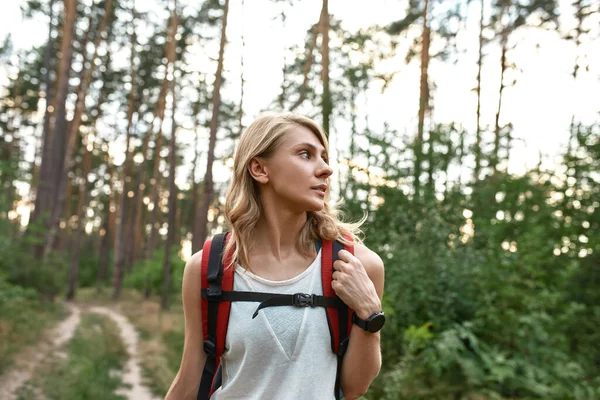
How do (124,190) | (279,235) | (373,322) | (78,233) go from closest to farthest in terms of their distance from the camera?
(373,322)
(279,235)
(124,190)
(78,233)

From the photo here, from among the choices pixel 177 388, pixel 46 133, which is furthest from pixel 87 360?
pixel 46 133

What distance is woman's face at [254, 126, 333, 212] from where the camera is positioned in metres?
2.03

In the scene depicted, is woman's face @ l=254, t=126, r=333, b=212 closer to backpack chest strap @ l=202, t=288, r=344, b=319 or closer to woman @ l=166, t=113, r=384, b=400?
woman @ l=166, t=113, r=384, b=400

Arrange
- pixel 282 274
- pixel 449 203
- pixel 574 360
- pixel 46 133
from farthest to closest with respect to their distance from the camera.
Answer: pixel 46 133
pixel 449 203
pixel 574 360
pixel 282 274

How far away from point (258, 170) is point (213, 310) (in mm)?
536

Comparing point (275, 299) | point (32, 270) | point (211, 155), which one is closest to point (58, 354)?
point (211, 155)

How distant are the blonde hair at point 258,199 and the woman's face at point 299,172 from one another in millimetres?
35

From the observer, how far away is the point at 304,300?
1.90 meters

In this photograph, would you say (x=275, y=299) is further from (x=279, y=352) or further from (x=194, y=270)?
(x=194, y=270)

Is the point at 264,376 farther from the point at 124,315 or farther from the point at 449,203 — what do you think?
the point at 124,315

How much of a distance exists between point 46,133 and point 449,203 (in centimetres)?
1645

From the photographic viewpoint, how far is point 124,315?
23.0 meters

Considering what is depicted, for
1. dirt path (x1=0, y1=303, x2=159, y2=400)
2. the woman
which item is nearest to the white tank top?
the woman

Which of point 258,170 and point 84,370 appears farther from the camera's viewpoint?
point 84,370
